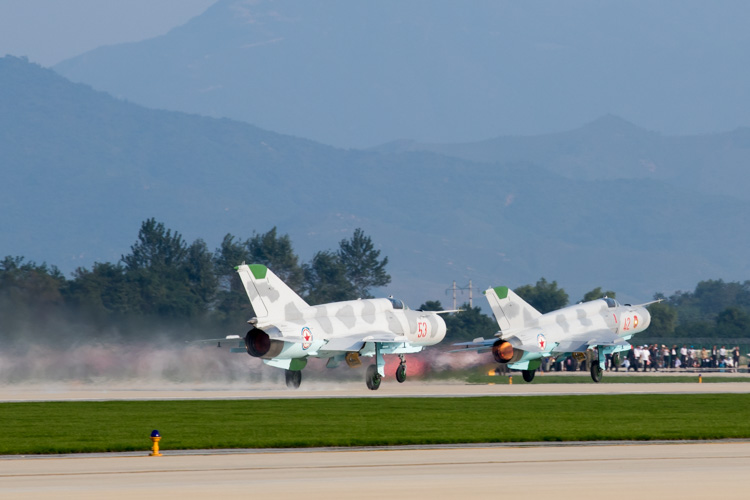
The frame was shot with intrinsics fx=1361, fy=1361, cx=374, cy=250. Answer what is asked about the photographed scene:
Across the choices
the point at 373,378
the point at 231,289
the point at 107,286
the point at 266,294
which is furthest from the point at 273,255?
the point at 266,294

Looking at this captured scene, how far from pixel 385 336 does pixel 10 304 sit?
57.8 ft

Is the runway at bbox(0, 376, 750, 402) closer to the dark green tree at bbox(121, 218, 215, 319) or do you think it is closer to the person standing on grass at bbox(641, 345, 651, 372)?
the dark green tree at bbox(121, 218, 215, 319)

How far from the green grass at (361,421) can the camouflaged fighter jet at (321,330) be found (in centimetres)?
542

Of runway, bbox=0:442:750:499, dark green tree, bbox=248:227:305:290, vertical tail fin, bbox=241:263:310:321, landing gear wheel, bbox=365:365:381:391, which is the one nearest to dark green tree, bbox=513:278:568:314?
dark green tree, bbox=248:227:305:290

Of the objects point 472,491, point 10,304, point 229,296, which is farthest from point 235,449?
point 229,296

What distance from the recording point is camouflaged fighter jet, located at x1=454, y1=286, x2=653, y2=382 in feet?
187

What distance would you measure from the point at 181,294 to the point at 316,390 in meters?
44.8

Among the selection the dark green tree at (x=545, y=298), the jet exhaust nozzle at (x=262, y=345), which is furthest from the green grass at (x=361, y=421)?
the dark green tree at (x=545, y=298)

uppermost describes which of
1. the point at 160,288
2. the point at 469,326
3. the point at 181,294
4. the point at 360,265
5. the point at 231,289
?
the point at 360,265

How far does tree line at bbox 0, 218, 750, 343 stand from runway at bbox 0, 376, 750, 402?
14.2ft

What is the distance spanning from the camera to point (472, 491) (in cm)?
1958

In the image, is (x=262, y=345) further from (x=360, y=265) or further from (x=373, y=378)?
(x=360, y=265)

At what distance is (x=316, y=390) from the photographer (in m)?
52.8

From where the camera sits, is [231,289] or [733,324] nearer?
[231,289]
